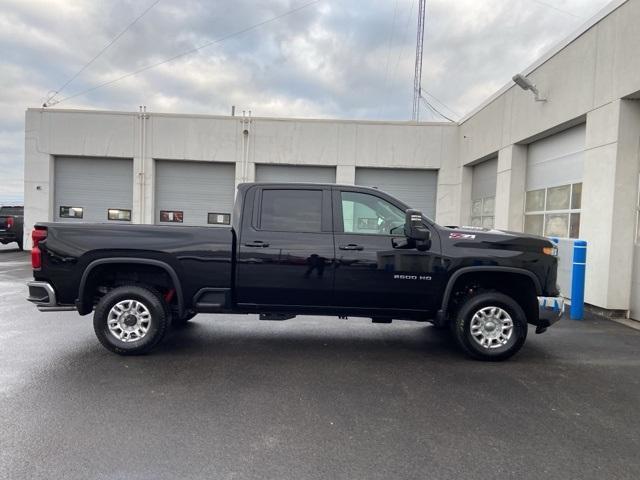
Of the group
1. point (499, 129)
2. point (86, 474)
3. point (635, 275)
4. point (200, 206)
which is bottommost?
point (86, 474)

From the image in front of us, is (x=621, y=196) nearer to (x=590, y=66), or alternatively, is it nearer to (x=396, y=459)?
(x=590, y=66)

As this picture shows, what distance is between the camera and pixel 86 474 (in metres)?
2.76

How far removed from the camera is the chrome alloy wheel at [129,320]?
502cm

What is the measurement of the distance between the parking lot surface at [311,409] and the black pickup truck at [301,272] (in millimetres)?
507

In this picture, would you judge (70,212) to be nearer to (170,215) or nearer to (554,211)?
(170,215)

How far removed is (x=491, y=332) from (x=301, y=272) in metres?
2.33

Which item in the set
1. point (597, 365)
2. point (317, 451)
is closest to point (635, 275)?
point (597, 365)

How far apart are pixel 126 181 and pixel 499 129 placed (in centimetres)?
1336

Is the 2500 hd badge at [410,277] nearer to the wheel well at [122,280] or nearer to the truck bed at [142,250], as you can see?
the truck bed at [142,250]

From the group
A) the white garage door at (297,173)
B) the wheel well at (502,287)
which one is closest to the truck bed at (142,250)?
the wheel well at (502,287)

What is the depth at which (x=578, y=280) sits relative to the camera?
750 cm

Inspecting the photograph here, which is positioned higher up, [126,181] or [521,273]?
[126,181]

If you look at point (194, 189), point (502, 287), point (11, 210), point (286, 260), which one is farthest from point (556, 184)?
point (11, 210)

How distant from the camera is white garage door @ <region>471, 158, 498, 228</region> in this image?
1356cm
